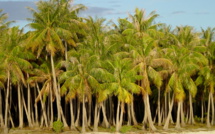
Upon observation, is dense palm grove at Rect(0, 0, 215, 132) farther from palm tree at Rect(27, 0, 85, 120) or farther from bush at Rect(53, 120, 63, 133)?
bush at Rect(53, 120, 63, 133)

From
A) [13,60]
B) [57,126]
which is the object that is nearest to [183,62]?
[57,126]

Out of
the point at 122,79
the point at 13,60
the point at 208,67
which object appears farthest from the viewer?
the point at 208,67

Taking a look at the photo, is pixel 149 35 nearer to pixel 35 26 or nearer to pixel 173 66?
pixel 173 66

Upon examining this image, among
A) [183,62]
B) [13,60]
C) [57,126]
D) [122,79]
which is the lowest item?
[57,126]

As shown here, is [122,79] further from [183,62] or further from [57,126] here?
[57,126]

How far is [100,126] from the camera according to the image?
37.1 m

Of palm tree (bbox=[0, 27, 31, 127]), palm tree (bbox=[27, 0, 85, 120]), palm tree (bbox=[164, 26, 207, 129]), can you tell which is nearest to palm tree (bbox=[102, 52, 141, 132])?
palm tree (bbox=[164, 26, 207, 129])

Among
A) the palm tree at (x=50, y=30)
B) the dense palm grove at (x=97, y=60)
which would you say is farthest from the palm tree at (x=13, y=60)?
the palm tree at (x=50, y=30)

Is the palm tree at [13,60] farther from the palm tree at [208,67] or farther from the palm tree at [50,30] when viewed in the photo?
the palm tree at [208,67]

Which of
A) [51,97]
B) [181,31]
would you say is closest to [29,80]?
[51,97]

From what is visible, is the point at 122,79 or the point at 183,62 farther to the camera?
the point at 183,62

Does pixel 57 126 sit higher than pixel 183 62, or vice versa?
pixel 183 62

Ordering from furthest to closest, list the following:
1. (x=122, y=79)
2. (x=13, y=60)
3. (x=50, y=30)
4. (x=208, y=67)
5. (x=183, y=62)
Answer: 1. (x=208, y=67)
2. (x=183, y=62)
3. (x=50, y=30)
4. (x=13, y=60)
5. (x=122, y=79)

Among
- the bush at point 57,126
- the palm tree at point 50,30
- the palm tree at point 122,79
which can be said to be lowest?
the bush at point 57,126
